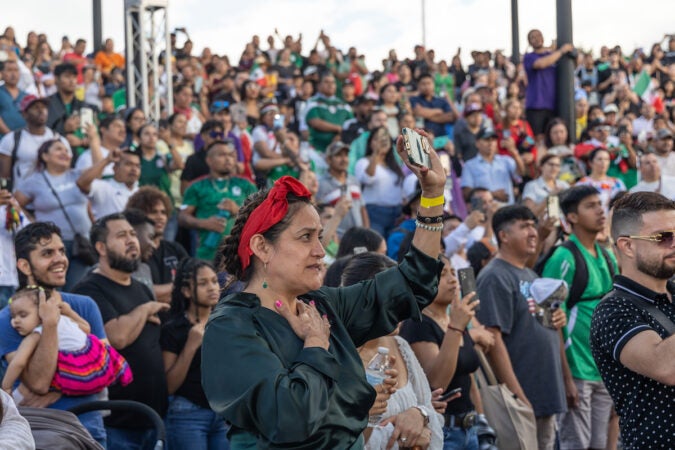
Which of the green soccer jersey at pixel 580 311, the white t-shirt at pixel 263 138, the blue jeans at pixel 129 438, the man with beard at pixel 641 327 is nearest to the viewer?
the man with beard at pixel 641 327

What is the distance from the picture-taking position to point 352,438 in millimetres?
3336

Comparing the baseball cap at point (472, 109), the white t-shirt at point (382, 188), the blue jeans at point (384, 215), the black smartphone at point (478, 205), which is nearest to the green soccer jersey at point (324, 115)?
the baseball cap at point (472, 109)

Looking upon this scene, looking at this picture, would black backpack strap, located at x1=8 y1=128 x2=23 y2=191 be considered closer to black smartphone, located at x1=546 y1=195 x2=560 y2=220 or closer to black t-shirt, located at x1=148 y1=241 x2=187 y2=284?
black t-shirt, located at x1=148 y1=241 x2=187 y2=284

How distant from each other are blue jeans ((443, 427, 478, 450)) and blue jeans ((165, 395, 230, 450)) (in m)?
1.40

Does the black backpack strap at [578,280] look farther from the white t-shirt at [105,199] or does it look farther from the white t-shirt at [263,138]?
the white t-shirt at [263,138]

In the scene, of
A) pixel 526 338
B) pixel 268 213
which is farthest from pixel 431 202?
pixel 526 338

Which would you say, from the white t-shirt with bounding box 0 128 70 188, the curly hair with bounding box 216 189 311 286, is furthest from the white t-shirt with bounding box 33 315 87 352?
the white t-shirt with bounding box 0 128 70 188

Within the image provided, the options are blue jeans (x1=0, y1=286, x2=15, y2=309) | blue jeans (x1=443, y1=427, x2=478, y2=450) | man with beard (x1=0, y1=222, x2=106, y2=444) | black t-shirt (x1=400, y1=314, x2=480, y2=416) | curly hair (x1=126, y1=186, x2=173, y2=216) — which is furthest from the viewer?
curly hair (x1=126, y1=186, x2=173, y2=216)

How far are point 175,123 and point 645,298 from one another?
8.04 metres

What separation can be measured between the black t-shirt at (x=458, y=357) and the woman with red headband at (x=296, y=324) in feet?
6.64

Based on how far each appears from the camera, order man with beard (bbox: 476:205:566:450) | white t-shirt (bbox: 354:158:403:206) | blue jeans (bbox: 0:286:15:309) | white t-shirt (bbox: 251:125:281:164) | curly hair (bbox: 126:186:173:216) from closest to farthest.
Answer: man with beard (bbox: 476:205:566:450) < blue jeans (bbox: 0:286:15:309) < curly hair (bbox: 126:186:173:216) < white t-shirt (bbox: 354:158:403:206) < white t-shirt (bbox: 251:125:281:164)

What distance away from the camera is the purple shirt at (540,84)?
14219mm

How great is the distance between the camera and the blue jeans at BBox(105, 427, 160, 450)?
609cm

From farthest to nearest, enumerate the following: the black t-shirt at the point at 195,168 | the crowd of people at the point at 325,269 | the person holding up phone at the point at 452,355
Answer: the black t-shirt at the point at 195,168, the person holding up phone at the point at 452,355, the crowd of people at the point at 325,269
